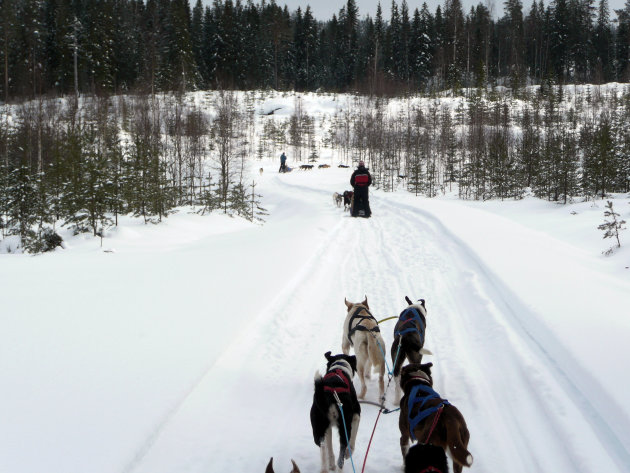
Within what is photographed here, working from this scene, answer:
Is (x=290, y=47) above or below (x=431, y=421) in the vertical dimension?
above

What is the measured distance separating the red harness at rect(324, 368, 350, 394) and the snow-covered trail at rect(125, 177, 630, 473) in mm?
624

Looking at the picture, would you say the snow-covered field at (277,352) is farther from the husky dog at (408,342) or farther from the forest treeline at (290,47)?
the forest treeline at (290,47)

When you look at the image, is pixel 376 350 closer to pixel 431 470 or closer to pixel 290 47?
pixel 431 470

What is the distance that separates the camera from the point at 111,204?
12.6 metres

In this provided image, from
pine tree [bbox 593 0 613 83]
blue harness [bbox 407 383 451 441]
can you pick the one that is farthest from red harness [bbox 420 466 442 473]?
pine tree [bbox 593 0 613 83]

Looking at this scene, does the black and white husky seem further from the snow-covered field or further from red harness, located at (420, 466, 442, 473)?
red harness, located at (420, 466, 442, 473)

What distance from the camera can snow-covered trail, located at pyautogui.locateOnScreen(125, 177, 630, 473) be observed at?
9.68 feet

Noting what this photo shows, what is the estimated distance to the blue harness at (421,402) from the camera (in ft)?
8.43

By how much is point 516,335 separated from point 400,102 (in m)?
50.4

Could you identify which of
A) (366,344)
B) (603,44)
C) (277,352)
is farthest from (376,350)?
(603,44)

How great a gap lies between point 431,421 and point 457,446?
209mm

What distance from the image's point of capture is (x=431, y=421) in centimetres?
254

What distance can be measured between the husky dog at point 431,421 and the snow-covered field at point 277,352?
1.68 feet

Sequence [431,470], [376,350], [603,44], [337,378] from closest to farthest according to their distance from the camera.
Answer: [431,470], [337,378], [376,350], [603,44]
